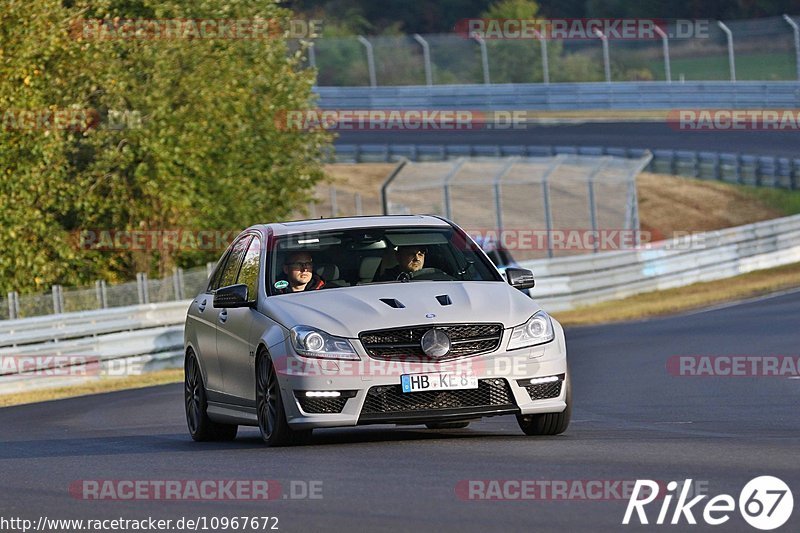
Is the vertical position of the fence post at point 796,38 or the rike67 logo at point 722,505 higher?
the rike67 logo at point 722,505

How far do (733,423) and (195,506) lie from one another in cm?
514

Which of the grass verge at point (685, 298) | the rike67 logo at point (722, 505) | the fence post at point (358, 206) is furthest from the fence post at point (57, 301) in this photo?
the fence post at point (358, 206)

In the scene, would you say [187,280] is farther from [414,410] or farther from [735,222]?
[735,222]

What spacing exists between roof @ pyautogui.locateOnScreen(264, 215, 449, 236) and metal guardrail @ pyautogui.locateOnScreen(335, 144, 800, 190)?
33.7 metres

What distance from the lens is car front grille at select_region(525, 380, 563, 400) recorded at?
11.1m

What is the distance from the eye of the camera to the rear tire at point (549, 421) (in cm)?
1138

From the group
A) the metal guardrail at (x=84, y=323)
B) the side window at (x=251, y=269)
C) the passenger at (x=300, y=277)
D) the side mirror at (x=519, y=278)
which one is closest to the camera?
the passenger at (x=300, y=277)

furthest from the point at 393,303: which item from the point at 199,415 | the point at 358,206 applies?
the point at 358,206

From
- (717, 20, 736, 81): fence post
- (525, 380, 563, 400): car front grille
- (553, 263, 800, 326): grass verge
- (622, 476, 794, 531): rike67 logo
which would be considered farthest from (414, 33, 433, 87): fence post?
(622, 476, 794, 531): rike67 logo

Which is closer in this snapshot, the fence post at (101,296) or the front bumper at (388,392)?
the front bumper at (388,392)

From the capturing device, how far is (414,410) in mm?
10852

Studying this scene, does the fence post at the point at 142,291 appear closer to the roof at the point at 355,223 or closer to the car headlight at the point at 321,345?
the roof at the point at 355,223

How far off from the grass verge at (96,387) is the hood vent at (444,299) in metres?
11.3

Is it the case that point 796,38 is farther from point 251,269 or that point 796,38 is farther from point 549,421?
point 549,421
